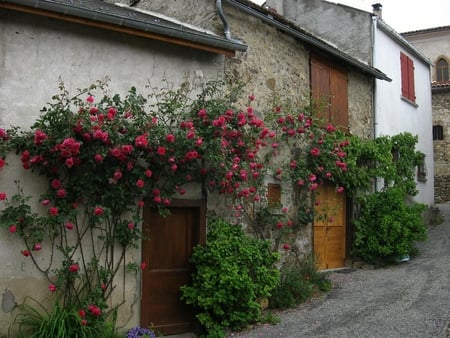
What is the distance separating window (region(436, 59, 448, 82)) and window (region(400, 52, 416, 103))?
12201mm

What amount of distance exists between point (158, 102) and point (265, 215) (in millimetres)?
2543

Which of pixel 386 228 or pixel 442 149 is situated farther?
pixel 442 149

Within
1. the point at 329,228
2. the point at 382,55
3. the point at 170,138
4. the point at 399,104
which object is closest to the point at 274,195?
the point at 329,228

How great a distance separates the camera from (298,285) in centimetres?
754

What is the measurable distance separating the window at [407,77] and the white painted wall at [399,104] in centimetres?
21

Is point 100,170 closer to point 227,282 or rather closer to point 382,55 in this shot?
point 227,282

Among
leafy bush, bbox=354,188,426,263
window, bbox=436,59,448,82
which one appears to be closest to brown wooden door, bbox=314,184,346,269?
leafy bush, bbox=354,188,426,263

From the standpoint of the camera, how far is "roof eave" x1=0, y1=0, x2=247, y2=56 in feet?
17.7

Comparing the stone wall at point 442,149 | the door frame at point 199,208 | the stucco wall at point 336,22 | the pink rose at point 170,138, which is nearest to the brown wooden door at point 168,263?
the door frame at point 199,208

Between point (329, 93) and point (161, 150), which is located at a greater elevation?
point (329, 93)

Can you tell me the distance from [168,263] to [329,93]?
5.19m

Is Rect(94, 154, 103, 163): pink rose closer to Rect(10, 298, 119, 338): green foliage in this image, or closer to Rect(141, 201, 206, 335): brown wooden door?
Rect(141, 201, 206, 335): brown wooden door

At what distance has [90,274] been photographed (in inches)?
227

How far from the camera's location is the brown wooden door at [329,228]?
30.0 feet
